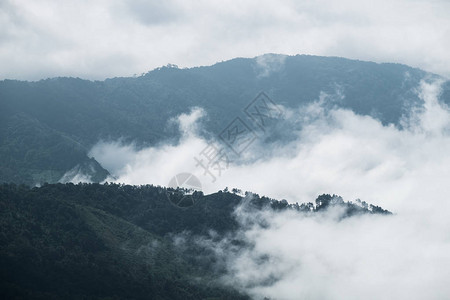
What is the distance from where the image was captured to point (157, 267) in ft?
654

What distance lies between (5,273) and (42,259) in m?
14.7

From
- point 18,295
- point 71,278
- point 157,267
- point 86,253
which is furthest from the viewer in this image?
point 157,267

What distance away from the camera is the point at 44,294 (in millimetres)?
157250

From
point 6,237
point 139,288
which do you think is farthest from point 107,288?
point 6,237

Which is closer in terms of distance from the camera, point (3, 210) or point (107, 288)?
point (107, 288)

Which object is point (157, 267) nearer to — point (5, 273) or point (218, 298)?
point (218, 298)

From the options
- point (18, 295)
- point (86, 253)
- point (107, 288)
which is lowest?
point (18, 295)

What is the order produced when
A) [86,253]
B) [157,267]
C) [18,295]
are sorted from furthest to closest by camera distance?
1. [157,267]
2. [86,253]
3. [18,295]

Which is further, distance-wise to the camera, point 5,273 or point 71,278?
point 71,278

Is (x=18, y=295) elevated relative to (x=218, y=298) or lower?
lower

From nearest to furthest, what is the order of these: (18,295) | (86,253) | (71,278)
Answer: (18,295)
(71,278)
(86,253)

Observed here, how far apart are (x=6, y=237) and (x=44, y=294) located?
28022mm

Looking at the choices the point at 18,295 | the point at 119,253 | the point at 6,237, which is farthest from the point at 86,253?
the point at 18,295

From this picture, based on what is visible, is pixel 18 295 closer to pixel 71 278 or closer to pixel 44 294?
pixel 44 294
